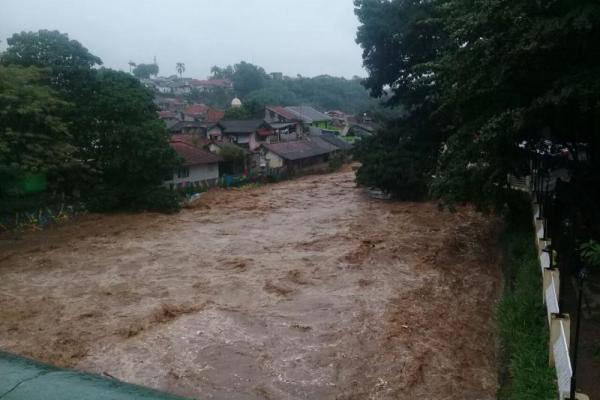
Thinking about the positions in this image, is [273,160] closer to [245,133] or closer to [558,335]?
[245,133]

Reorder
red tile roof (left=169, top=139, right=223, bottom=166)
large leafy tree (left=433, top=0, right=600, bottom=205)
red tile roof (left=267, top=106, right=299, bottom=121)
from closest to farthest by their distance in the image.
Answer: large leafy tree (left=433, top=0, right=600, bottom=205)
red tile roof (left=169, top=139, right=223, bottom=166)
red tile roof (left=267, top=106, right=299, bottom=121)

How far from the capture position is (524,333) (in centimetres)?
793

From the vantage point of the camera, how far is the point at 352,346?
928 centimetres

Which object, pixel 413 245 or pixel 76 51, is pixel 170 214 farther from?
pixel 413 245

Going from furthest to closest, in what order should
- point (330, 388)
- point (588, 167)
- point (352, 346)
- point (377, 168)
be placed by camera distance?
point (377, 168), point (588, 167), point (352, 346), point (330, 388)

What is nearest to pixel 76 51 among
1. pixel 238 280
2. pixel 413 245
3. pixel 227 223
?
pixel 227 223

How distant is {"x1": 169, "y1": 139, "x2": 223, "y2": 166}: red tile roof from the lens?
26.2m

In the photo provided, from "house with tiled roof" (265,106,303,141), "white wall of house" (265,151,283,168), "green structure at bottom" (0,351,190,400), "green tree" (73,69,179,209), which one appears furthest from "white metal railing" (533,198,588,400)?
"house with tiled roof" (265,106,303,141)

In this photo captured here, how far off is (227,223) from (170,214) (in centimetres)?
284

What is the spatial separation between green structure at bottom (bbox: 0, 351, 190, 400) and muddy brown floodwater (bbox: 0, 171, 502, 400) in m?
6.57

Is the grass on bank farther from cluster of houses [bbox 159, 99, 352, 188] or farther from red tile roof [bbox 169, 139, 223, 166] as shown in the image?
red tile roof [bbox 169, 139, 223, 166]

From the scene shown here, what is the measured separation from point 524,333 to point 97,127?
16.6 meters

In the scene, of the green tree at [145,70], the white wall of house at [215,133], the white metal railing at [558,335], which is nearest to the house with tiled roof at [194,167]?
the white wall of house at [215,133]

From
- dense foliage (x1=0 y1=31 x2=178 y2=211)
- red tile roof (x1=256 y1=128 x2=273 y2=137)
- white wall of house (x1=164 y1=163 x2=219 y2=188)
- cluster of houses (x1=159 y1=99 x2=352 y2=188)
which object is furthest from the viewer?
red tile roof (x1=256 y1=128 x2=273 y2=137)
